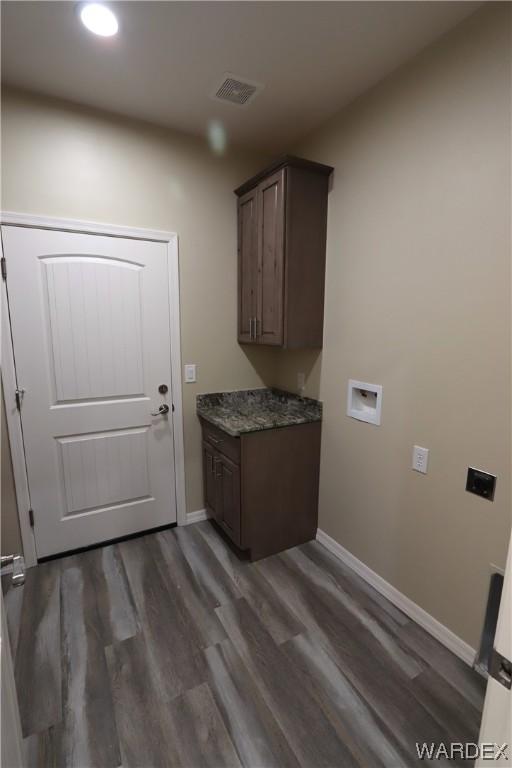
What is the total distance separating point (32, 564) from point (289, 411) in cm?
195

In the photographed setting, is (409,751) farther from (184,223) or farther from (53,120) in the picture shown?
(53,120)

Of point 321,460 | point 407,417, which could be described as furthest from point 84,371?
point 407,417

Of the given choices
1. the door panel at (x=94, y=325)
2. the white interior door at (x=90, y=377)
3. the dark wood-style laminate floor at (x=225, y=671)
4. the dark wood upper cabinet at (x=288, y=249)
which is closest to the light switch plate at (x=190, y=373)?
the white interior door at (x=90, y=377)

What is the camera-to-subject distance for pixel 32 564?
2.26 m

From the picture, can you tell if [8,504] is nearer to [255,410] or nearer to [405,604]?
[255,410]

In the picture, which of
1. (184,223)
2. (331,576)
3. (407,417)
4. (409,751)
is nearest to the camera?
(409,751)

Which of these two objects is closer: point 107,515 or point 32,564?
point 32,564

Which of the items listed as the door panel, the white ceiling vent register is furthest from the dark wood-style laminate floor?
the white ceiling vent register

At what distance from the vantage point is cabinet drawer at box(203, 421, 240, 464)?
86.4 inches

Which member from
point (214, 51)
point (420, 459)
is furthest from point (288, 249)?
point (420, 459)

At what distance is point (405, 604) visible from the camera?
192cm

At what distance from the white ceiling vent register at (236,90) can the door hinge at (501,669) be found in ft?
8.06

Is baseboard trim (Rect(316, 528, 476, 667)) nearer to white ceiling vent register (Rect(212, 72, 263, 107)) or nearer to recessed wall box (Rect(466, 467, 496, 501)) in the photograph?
recessed wall box (Rect(466, 467, 496, 501))

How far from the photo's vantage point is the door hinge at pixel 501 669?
2.07ft
